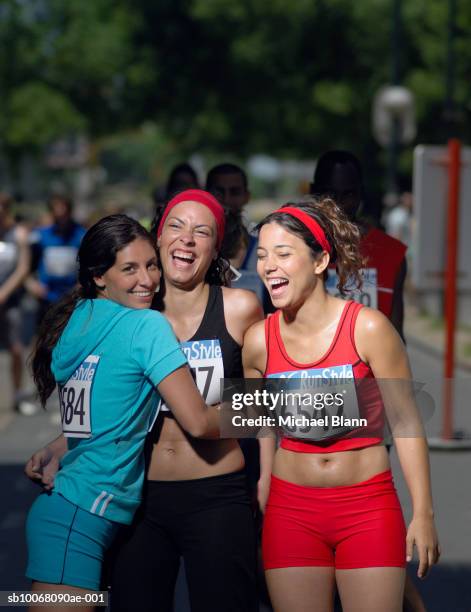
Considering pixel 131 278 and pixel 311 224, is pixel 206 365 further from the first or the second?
pixel 311 224

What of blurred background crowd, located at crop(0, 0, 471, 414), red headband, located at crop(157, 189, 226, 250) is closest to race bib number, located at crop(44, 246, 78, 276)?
red headband, located at crop(157, 189, 226, 250)

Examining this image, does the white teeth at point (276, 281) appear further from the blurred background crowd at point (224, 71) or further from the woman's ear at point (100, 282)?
the blurred background crowd at point (224, 71)

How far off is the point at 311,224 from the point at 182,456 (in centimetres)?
78

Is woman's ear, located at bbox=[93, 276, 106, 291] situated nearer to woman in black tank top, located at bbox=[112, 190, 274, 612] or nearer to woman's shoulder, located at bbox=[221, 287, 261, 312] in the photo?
woman in black tank top, located at bbox=[112, 190, 274, 612]

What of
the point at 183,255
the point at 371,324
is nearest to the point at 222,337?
the point at 183,255

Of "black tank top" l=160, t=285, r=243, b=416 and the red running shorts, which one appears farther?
"black tank top" l=160, t=285, r=243, b=416

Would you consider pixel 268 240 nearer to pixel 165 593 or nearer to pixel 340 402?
pixel 340 402

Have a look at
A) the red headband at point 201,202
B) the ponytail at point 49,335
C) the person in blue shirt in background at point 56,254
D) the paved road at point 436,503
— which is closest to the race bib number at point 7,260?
the person in blue shirt in background at point 56,254

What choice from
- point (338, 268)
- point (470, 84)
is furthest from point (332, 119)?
point (338, 268)

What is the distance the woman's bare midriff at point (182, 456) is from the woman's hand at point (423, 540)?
0.60 m

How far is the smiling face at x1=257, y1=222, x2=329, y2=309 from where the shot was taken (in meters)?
3.80

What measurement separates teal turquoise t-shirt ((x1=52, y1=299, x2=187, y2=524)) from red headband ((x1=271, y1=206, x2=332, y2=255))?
491 millimetres

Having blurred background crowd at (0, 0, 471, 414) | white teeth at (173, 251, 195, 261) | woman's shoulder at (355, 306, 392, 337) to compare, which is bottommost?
woman's shoulder at (355, 306, 392, 337)

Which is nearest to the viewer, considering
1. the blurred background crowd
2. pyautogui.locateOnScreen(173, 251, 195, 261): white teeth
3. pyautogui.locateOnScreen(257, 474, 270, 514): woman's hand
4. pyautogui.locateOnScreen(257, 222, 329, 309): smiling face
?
pyautogui.locateOnScreen(257, 222, 329, 309): smiling face
